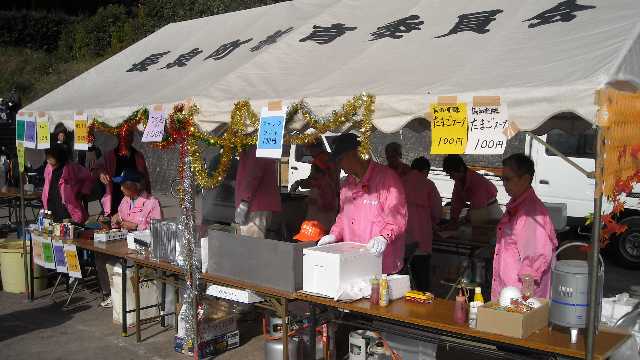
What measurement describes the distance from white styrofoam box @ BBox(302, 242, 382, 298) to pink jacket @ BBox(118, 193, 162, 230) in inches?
105

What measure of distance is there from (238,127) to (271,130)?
0.40m

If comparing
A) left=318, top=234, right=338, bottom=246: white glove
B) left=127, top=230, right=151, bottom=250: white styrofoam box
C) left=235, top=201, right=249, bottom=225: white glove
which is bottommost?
left=127, top=230, right=151, bottom=250: white styrofoam box

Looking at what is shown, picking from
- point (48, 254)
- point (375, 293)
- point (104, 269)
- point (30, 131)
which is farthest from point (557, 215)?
point (30, 131)

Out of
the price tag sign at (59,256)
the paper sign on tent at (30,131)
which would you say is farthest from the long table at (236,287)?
the paper sign on tent at (30,131)

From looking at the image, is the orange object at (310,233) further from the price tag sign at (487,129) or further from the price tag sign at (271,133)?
the price tag sign at (487,129)

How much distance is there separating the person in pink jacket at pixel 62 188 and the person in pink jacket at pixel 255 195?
109 inches

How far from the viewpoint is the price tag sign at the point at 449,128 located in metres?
3.17

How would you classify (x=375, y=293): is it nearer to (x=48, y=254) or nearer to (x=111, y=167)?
(x=48, y=254)

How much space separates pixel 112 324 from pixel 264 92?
10.6 feet

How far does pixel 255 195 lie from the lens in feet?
18.1

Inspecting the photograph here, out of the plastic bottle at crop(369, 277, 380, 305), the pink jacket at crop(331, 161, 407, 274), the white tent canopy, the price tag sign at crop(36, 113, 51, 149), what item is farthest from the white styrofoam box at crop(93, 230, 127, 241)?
the plastic bottle at crop(369, 277, 380, 305)

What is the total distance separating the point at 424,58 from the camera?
3963mm

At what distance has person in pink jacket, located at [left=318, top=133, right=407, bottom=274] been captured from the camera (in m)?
4.05

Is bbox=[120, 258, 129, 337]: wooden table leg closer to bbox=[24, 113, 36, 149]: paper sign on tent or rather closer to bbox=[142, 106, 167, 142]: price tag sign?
bbox=[142, 106, 167, 142]: price tag sign
